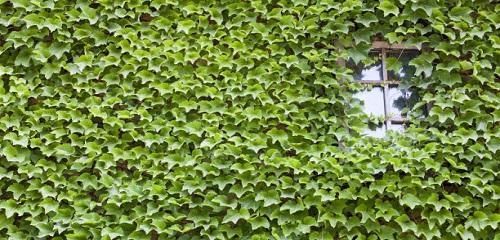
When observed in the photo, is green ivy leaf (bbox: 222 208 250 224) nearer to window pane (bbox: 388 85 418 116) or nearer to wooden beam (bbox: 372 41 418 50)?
window pane (bbox: 388 85 418 116)

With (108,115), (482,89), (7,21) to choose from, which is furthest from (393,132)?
(7,21)

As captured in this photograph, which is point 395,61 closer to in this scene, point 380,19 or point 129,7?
point 380,19

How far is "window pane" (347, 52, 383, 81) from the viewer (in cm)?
345

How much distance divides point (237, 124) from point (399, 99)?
41.6 inches

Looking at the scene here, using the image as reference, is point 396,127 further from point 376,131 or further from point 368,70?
point 368,70

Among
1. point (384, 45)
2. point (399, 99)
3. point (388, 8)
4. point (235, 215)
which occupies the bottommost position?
point (235, 215)

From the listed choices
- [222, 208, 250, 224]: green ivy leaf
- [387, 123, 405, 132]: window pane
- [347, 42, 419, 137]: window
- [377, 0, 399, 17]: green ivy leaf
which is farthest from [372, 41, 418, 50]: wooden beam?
[222, 208, 250, 224]: green ivy leaf

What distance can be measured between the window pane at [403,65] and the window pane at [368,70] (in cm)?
7

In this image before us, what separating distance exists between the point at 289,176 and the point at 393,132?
672 millimetres

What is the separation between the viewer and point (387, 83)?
3.43m

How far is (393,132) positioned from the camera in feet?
10.5

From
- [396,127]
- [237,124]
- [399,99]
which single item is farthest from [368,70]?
[237,124]

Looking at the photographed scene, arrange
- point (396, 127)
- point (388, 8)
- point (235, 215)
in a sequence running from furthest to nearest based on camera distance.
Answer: point (396, 127) < point (388, 8) < point (235, 215)

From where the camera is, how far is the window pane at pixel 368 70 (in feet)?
11.3
